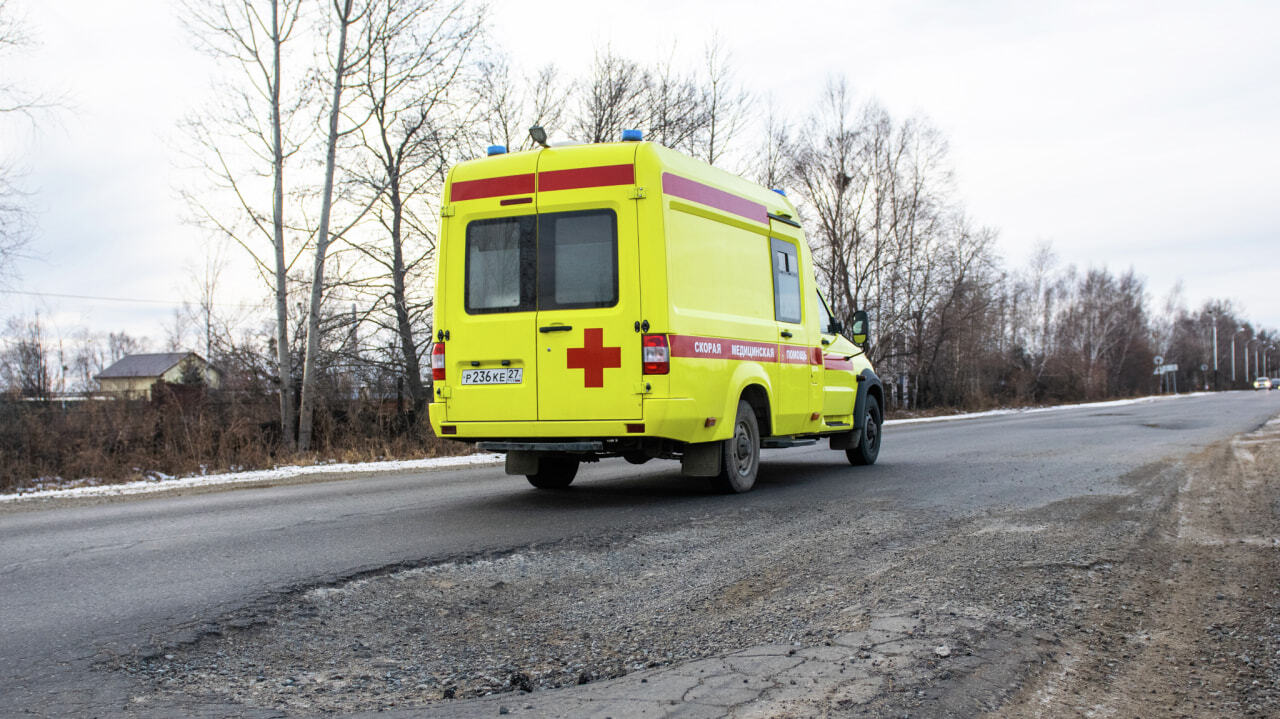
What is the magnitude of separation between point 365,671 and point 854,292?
1428 inches

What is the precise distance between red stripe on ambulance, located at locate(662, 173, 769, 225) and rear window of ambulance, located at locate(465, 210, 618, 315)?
581 mm

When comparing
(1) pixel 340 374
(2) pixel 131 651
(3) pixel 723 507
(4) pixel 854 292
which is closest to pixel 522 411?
(3) pixel 723 507

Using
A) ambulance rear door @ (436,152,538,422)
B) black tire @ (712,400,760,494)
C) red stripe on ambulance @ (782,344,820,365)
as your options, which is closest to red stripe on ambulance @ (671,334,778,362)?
red stripe on ambulance @ (782,344,820,365)

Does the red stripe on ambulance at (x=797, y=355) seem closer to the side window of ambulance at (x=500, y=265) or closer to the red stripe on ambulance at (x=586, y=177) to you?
the red stripe on ambulance at (x=586, y=177)

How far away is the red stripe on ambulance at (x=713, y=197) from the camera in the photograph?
295 inches

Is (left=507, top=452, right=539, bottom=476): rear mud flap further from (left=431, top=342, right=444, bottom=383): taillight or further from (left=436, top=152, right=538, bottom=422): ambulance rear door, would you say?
(left=431, top=342, right=444, bottom=383): taillight

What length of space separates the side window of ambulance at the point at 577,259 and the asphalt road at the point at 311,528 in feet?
5.62

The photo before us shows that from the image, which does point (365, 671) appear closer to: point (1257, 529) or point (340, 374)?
point (1257, 529)

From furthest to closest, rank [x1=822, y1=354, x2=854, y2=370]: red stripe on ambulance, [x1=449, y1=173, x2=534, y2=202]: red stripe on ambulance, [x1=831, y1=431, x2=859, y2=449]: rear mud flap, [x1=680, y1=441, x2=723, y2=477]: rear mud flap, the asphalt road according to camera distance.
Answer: [x1=831, y1=431, x2=859, y2=449]: rear mud flap, [x1=822, y1=354, x2=854, y2=370]: red stripe on ambulance, [x1=680, y1=441, x2=723, y2=477]: rear mud flap, [x1=449, y1=173, x2=534, y2=202]: red stripe on ambulance, the asphalt road

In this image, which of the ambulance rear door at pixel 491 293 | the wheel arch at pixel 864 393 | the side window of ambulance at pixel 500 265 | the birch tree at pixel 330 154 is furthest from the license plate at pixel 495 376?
the birch tree at pixel 330 154

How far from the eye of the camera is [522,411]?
7426mm

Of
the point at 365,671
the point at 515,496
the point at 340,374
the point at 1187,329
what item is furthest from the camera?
the point at 1187,329

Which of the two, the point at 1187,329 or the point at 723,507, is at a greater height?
the point at 1187,329

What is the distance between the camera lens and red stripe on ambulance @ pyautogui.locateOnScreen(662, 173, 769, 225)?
24.6 ft
